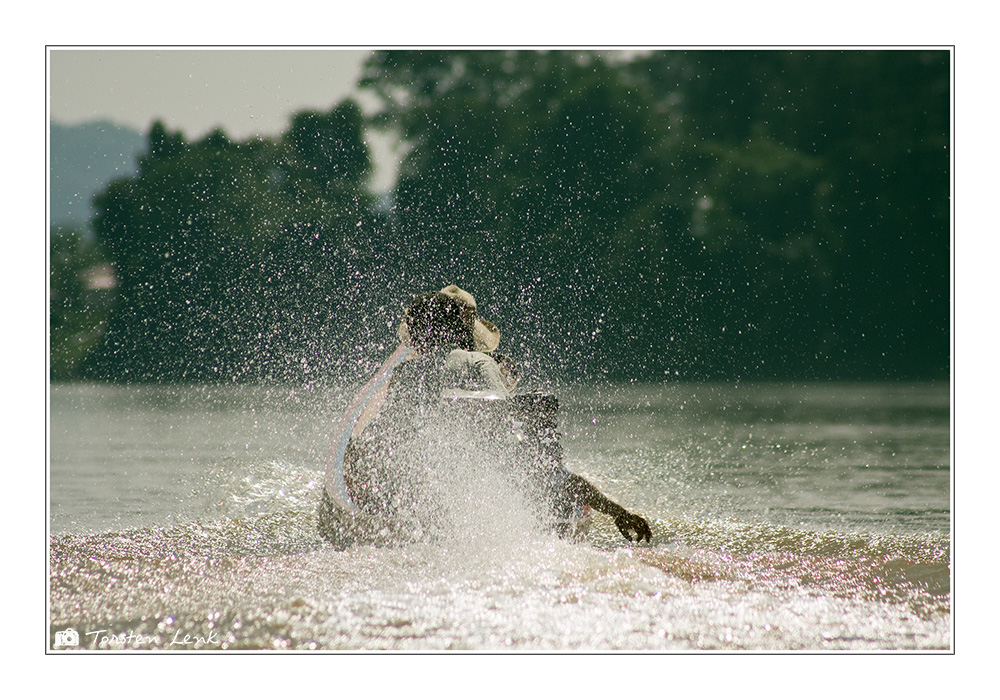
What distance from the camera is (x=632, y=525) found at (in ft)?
16.7

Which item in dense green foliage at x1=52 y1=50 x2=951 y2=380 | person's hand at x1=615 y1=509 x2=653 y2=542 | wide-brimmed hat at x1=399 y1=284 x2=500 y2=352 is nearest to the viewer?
person's hand at x1=615 y1=509 x2=653 y2=542

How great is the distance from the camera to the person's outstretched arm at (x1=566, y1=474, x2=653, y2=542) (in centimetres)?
506

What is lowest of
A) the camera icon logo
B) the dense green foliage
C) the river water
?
the camera icon logo

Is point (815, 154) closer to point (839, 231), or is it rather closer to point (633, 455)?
point (839, 231)

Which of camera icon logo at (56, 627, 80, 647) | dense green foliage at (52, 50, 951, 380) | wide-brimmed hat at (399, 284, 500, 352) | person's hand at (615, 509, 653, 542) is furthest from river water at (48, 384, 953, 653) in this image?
dense green foliage at (52, 50, 951, 380)

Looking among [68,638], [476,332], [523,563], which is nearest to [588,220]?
[476,332]

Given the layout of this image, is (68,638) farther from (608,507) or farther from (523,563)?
(608,507)

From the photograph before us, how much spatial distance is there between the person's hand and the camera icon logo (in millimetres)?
2458

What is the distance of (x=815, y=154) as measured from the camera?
37500 mm

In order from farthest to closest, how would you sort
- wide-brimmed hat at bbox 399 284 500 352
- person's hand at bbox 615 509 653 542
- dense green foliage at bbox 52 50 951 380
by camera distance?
dense green foliage at bbox 52 50 951 380, wide-brimmed hat at bbox 399 284 500 352, person's hand at bbox 615 509 653 542

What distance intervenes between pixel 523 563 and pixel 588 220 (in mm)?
30693

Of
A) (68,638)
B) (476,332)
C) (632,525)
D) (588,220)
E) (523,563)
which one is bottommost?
(68,638)

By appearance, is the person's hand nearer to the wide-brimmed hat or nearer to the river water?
the river water

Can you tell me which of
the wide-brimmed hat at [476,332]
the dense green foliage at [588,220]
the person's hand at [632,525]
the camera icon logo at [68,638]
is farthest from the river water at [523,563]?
the dense green foliage at [588,220]
